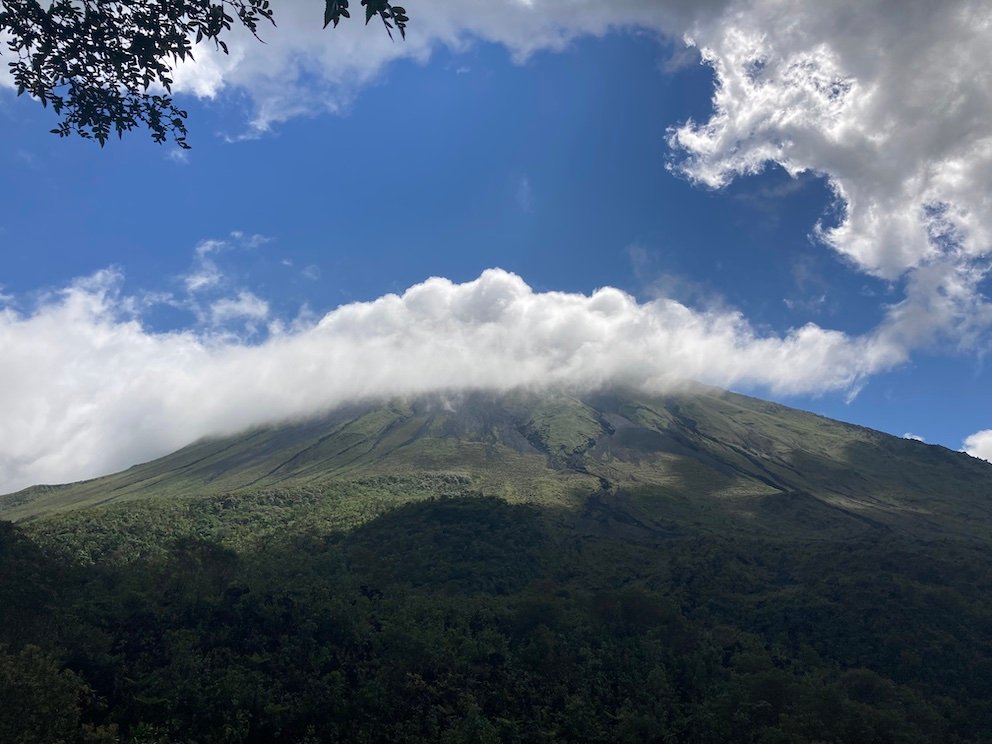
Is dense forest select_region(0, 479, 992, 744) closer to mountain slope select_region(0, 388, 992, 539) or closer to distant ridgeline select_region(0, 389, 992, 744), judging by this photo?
distant ridgeline select_region(0, 389, 992, 744)

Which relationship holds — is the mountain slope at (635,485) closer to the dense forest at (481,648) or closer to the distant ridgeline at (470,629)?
the distant ridgeline at (470,629)

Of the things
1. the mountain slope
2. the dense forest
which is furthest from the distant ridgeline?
the mountain slope

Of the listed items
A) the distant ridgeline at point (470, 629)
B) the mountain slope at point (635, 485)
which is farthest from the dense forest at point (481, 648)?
the mountain slope at point (635, 485)

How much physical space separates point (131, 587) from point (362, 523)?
5776 cm

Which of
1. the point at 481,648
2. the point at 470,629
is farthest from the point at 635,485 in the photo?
the point at 481,648

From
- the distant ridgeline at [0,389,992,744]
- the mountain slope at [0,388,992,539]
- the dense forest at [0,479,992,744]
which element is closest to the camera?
the dense forest at [0,479,992,744]

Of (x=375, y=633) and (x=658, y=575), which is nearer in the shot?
(x=375, y=633)

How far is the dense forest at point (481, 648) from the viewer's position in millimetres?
34344

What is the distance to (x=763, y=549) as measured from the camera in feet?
329

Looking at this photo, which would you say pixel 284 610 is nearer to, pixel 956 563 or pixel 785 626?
pixel 785 626

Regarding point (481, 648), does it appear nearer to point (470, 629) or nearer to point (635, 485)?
point (470, 629)

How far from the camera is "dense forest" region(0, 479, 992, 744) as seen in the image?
34344mm

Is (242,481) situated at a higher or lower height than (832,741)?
higher

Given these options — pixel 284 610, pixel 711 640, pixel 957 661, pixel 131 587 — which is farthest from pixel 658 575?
pixel 131 587
